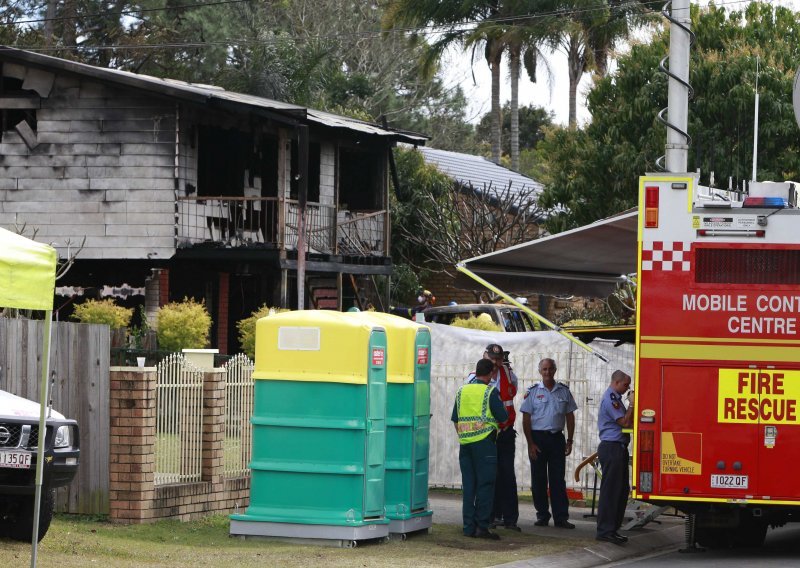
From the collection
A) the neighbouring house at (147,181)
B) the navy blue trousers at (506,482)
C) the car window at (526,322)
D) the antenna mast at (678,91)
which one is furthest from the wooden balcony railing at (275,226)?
the navy blue trousers at (506,482)

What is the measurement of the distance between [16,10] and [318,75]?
Answer: 10.9m

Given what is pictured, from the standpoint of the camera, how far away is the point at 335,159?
107 ft

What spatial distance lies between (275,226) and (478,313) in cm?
576

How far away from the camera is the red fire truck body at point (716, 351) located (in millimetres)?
11773

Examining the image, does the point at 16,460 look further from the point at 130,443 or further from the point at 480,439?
the point at 480,439

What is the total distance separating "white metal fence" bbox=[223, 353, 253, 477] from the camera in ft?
47.5

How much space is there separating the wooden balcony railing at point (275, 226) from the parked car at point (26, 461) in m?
15.9

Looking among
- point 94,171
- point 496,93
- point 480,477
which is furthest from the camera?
point 496,93

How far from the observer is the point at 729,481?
38.7 ft

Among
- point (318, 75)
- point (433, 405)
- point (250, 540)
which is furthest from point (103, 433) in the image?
point (318, 75)

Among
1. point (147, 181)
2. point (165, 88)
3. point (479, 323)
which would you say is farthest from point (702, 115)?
point (147, 181)

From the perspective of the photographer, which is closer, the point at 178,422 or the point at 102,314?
the point at 178,422

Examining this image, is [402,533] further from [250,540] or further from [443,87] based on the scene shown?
[443,87]

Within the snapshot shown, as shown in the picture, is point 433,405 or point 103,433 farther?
point 433,405
